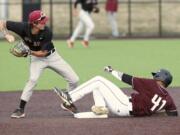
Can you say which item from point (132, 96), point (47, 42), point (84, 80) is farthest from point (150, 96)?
point (84, 80)

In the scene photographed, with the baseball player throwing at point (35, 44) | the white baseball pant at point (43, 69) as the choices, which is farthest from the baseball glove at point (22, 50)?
the white baseball pant at point (43, 69)

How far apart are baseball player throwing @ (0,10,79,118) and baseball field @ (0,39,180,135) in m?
0.44

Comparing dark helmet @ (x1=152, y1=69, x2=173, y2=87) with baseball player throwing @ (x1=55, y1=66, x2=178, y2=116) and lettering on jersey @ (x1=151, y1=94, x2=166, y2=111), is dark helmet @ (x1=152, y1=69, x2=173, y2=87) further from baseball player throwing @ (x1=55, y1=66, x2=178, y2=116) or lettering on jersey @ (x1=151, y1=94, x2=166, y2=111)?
lettering on jersey @ (x1=151, y1=94, x2=166, y2=111)

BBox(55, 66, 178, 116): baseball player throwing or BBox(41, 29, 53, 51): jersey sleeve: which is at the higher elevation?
BBox(41, 29, 53, 51): jersey sleeve

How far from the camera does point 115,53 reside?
2444cm

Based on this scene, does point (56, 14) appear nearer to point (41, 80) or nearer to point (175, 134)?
point (41, 80)

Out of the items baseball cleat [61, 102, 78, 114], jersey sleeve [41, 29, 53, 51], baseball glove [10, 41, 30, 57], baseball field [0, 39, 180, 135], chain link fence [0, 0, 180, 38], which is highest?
jersey sleeve [41, 29, 53, 51]

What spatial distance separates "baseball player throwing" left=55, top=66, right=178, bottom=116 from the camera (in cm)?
1109

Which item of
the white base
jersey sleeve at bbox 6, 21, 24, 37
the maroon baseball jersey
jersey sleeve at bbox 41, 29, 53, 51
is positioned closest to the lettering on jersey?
the maroon baseball jersey

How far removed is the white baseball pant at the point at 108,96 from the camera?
1136cm

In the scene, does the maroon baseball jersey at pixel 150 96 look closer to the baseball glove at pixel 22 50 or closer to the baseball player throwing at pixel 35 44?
the baseball player throwing at pixel 35 44

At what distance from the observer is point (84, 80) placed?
17.1m

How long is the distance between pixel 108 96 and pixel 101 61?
10340 millimetres

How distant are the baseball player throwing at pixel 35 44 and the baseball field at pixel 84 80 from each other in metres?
0.44
